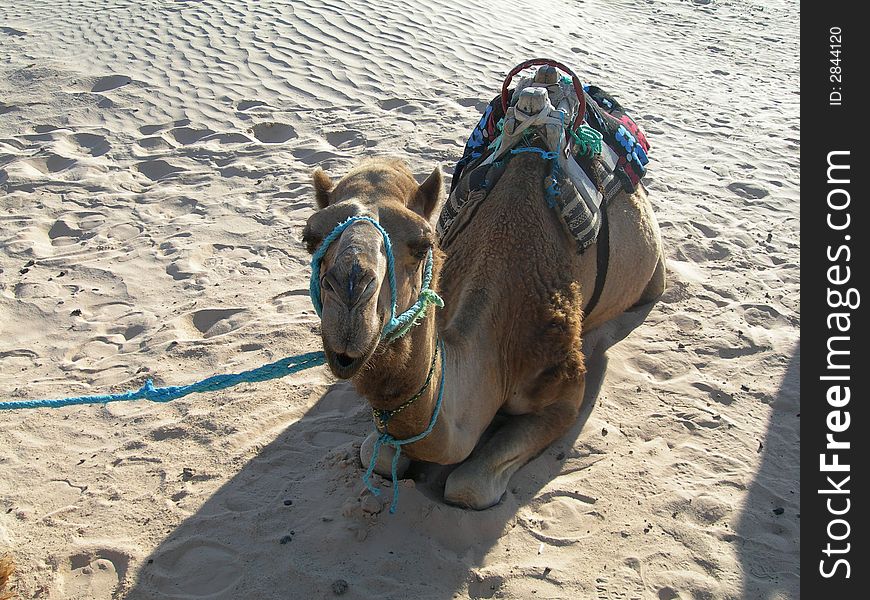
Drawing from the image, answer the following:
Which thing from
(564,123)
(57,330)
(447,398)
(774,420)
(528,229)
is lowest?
(57,330)

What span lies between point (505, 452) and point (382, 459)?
581 mm

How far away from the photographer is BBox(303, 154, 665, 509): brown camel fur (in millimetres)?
2516

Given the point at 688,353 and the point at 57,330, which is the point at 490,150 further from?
the point at 57,330

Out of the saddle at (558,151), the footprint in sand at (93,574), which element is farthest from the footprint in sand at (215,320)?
the footprint in sand at (93,574)

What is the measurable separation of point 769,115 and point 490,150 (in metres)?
5.55

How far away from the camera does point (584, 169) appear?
4.66m

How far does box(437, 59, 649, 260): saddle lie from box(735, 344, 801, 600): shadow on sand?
1.42 metres

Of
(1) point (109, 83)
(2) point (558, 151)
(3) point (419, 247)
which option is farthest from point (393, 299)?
(1) point (109, 83)

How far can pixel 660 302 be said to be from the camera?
17.8ft

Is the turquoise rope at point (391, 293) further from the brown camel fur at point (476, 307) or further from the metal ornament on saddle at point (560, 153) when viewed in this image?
the metal ornament on saddle at point (560, 153)

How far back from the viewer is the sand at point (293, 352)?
11.3ft

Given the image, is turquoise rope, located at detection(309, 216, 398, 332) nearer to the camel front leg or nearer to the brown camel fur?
the brown camel fur

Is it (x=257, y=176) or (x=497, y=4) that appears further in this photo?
(x=497, y=4)
